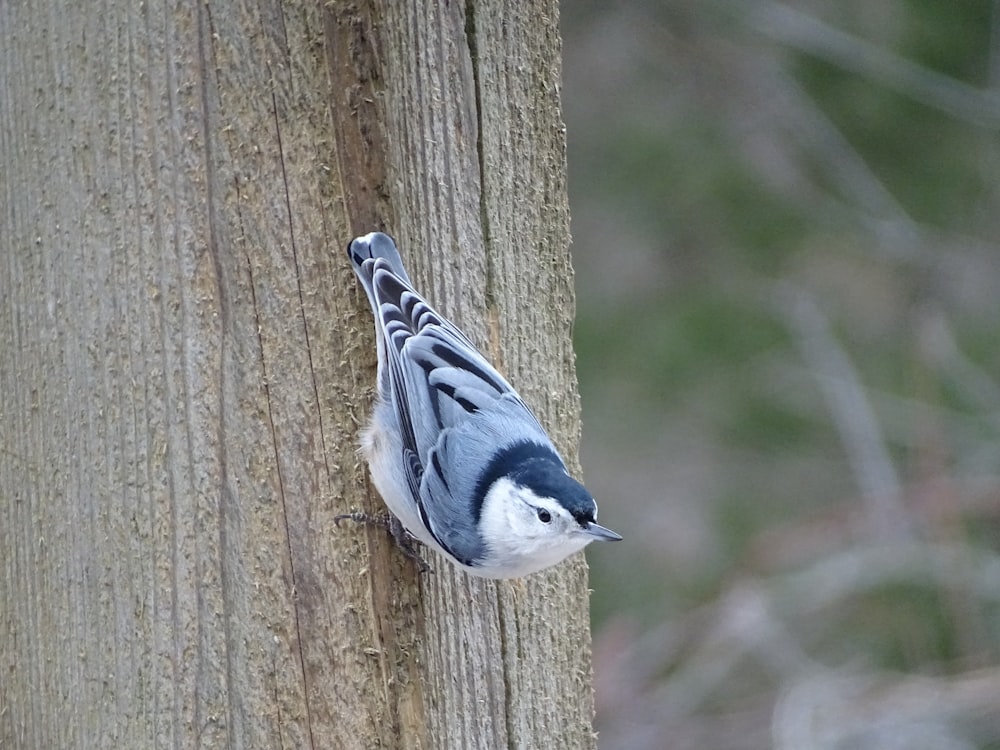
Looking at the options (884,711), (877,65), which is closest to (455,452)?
(884,711)

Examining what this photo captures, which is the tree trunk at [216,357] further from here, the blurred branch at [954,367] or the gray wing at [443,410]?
the blurred branch at [954,367]

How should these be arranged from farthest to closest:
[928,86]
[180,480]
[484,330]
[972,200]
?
[972,200] < [928,86] < [484,330] < [180,480]

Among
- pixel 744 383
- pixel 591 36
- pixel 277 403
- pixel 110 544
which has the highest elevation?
pixel 591 36

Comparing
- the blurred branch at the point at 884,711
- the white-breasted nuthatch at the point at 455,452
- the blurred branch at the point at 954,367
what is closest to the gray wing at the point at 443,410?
the white-breasted nuthatch at the point at 455,452

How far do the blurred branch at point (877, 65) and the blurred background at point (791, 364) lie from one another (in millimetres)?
15

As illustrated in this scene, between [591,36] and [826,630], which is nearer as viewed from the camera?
[826,630]

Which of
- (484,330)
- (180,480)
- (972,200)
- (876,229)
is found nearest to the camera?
(180,480)

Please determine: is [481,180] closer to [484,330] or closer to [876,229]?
[484,330]

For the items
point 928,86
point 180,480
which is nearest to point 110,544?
point 180,480

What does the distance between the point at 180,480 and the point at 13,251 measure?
46cm

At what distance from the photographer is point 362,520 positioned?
2.03m

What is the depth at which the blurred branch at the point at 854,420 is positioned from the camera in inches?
167

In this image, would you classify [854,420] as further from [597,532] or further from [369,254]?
[369,254]

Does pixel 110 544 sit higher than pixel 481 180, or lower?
lower
